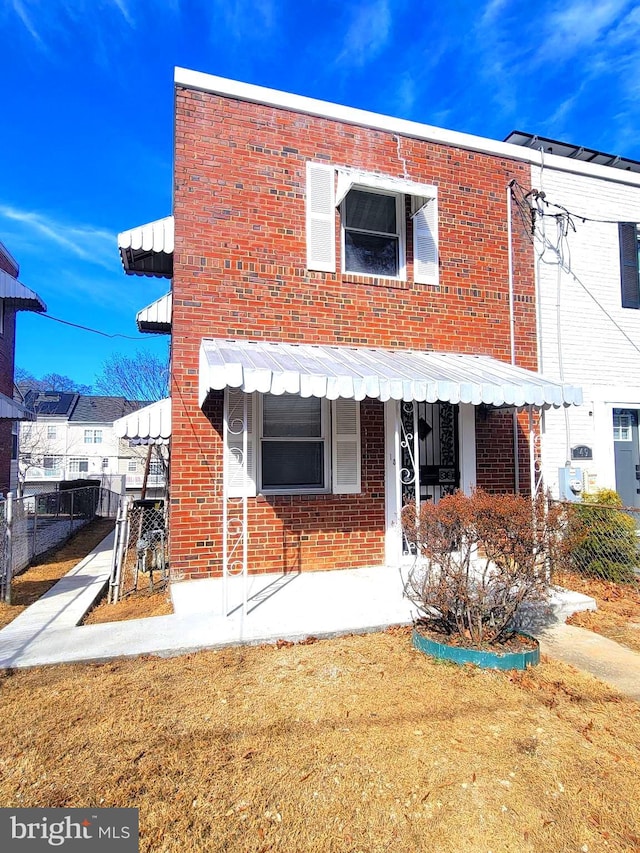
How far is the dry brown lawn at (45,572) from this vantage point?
21.1 feet

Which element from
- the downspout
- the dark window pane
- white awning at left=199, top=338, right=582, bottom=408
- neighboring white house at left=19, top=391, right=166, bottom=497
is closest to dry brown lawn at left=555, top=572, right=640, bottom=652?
the downspout

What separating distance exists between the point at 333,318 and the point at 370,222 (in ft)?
5.74

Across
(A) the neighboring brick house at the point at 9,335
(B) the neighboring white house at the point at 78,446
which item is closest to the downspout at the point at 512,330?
(A) the neighboring brick house at the point at 9,335

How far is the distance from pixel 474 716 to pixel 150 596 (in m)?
4.72

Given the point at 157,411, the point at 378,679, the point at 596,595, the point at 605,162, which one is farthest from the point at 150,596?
the point at 605,162

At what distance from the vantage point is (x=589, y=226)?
9250mm

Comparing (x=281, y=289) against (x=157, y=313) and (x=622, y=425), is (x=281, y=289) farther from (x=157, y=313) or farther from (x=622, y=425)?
(x=622, y=425)

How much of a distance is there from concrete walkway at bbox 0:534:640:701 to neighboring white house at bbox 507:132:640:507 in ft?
12.2

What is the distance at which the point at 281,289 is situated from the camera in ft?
23.8

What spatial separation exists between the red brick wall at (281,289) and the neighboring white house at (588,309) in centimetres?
130

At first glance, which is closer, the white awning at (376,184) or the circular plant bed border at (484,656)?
the circular plant bed border at (484,656)

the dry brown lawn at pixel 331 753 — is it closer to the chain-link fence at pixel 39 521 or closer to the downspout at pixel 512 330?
the chain-link fence at pixel 39 521

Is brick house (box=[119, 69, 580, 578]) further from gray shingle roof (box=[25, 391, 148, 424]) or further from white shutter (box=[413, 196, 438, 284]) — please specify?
gray shingle roof (box=[25, 391, 148, 424])

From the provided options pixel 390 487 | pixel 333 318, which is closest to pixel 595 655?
pixel 390 487
